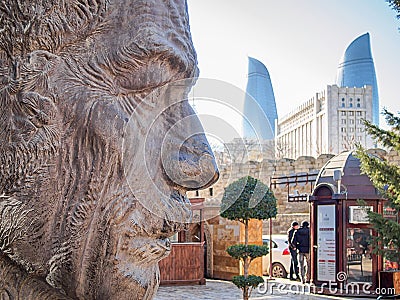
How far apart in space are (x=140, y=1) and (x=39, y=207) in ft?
0.70

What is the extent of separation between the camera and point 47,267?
1.63 ft

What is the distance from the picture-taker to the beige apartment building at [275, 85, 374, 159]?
2662 cm

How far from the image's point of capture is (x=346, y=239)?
31.1 ft

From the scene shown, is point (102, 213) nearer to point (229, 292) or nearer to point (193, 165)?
point (193, 165)

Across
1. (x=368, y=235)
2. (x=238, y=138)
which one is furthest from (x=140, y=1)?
(x=368, y=235)

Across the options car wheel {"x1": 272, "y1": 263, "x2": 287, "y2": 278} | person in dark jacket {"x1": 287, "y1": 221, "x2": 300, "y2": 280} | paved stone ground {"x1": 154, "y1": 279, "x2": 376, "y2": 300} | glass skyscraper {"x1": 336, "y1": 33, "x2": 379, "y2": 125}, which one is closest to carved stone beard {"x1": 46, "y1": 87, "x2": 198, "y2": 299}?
paved stone ground {"x1": 154, "y1": 279, "x2": 376, "y2": 300}

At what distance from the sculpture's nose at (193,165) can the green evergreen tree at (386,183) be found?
8676mm

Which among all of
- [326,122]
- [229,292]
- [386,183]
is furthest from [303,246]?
[326,122]

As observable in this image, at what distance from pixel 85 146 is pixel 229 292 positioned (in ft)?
34.0

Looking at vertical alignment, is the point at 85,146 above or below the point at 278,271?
above

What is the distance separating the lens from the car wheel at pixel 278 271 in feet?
40.8

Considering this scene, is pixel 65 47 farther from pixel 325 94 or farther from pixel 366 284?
pixel 325 94

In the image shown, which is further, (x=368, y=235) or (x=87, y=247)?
(x=368, y=235)

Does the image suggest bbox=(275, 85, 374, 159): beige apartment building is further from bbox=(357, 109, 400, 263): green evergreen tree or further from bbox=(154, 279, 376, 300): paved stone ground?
bbox=(357, 109, 400, 263): green evergreen tree
